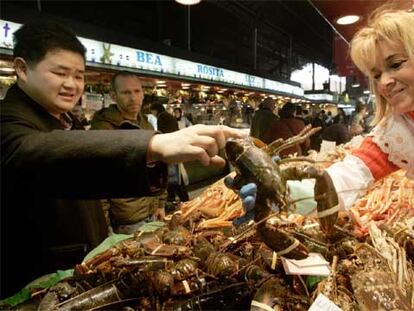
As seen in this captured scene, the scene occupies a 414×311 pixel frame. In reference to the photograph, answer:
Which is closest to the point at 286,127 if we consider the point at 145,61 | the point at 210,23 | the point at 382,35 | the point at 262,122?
the point at 262,122

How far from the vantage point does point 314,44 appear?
2020 centimetres

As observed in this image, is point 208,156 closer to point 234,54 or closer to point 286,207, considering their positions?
point 286,207

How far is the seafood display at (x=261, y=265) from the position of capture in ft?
4.50

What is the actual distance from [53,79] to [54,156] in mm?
666

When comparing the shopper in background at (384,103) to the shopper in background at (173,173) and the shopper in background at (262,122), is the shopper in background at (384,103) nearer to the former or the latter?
the shopper in background at (173,173)

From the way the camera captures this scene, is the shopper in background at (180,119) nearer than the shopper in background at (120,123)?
No

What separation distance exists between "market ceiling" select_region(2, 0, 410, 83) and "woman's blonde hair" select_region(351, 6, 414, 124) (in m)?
2.35

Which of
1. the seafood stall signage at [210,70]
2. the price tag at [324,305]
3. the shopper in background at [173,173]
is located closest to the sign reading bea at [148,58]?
the shopper in background at [173,173]

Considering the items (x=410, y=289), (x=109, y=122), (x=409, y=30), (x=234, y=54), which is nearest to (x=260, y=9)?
(x=234, y=54)

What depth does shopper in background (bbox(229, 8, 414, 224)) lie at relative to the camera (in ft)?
5.89

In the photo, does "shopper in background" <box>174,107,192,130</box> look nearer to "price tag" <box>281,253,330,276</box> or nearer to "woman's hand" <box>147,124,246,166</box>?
"price tag" <box>281,253,330,276</box>

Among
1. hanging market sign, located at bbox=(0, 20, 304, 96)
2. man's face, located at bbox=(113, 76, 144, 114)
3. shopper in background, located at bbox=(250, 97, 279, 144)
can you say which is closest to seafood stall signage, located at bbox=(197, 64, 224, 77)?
hanging market sign, located at bbox=(0, 20, 304, 96)

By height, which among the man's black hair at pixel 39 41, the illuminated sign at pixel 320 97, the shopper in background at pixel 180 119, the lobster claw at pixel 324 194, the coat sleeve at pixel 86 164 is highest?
the illuminated sign at pixel 320 97

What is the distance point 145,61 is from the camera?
6.65 metres
